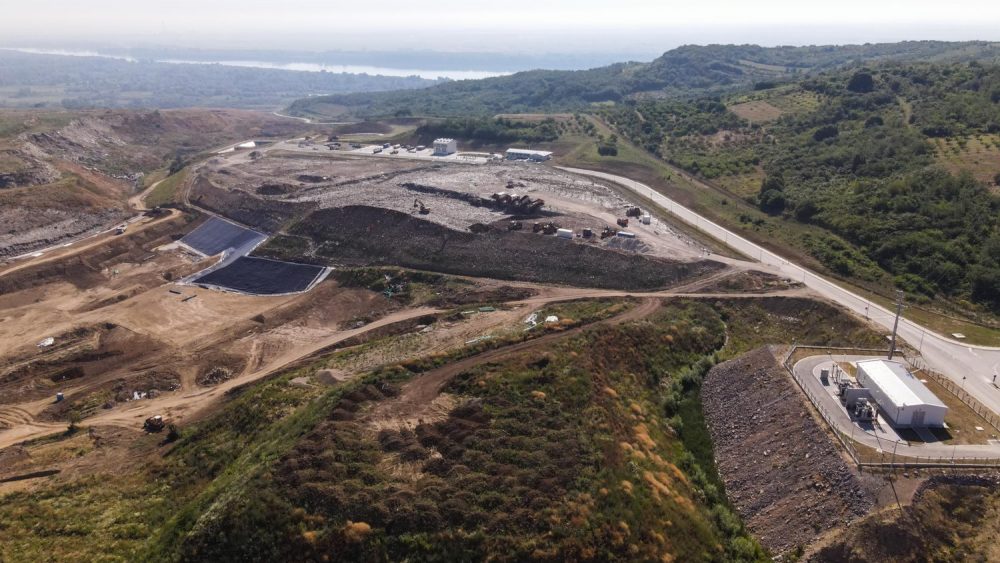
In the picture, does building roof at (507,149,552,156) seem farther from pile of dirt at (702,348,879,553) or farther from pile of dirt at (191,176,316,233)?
pile of dirt at (702,348,879,553)

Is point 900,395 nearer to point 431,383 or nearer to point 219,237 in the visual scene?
point 431,383

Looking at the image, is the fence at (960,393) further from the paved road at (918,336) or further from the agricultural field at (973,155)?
the agricultural field at (973,155)

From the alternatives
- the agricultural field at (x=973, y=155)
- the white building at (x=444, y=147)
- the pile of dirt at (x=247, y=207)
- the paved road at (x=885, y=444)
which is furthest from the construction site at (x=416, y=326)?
the agricultural field at (x=973, y=155)

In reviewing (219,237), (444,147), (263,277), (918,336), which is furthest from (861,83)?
(219,237)

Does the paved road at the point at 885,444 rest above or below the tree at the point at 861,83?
below

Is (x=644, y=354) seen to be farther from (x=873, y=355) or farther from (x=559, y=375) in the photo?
(x=873, y=355)

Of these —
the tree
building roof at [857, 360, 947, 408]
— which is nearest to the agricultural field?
the tree
